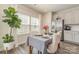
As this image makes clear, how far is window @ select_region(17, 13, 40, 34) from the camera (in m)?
2.21

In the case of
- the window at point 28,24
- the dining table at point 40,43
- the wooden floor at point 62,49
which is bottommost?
the wooden floor at point 62,49

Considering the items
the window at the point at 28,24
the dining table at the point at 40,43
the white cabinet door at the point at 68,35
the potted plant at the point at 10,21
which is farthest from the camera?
the white cabinet door at the point at 68,35

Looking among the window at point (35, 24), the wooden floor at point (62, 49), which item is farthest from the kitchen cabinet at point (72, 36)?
the window at point (35, 24)

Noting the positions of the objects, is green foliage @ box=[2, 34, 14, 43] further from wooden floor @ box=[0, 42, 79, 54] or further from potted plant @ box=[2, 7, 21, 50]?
wooden floor @ box=[0, 42, 79, 54]

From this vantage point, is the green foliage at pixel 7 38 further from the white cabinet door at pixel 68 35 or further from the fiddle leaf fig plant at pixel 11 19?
the white cabinet door at pixel 68 35

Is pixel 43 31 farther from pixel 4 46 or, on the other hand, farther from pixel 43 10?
pixel 4 46

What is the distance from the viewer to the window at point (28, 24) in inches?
87.0

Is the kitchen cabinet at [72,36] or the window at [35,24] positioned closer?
the window at [35,24]

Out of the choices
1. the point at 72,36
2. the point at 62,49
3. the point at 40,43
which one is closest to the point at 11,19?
the point at 40,43

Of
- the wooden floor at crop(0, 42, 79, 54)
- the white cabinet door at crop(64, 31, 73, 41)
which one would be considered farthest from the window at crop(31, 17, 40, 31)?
the white cabinet door at crop(64, 31, 73, 41)

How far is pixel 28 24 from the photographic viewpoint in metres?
2.34

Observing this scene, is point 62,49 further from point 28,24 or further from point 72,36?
point 28,24
